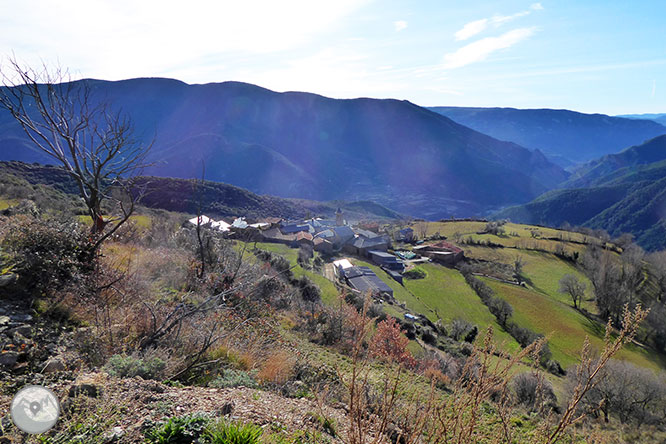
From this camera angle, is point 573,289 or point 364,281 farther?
point 573,289

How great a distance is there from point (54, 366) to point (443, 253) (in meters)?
48.7

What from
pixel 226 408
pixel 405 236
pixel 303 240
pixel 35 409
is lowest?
pixel 405 236

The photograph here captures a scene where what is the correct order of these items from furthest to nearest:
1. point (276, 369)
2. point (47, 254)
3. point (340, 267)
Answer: point (340, 267)
point (276, 369)
point (47, 254)

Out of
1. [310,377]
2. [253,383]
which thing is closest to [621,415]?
[310,377]

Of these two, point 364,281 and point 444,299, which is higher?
point 364,281

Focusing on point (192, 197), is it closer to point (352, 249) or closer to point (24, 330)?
point (352, 249)

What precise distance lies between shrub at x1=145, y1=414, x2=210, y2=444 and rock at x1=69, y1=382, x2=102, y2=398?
90 cm

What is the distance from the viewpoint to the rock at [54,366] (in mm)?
3609

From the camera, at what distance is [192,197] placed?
54.1m

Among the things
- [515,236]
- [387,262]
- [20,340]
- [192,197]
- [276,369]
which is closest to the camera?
[20,340]

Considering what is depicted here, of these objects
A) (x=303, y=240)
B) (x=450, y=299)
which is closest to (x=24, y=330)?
(x=450, y=299)

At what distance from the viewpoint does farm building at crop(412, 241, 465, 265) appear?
47.4m

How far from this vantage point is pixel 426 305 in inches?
1182

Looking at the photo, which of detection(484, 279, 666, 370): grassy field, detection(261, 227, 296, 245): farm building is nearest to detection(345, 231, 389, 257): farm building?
detection(261, 227, 296, 245): farm building
